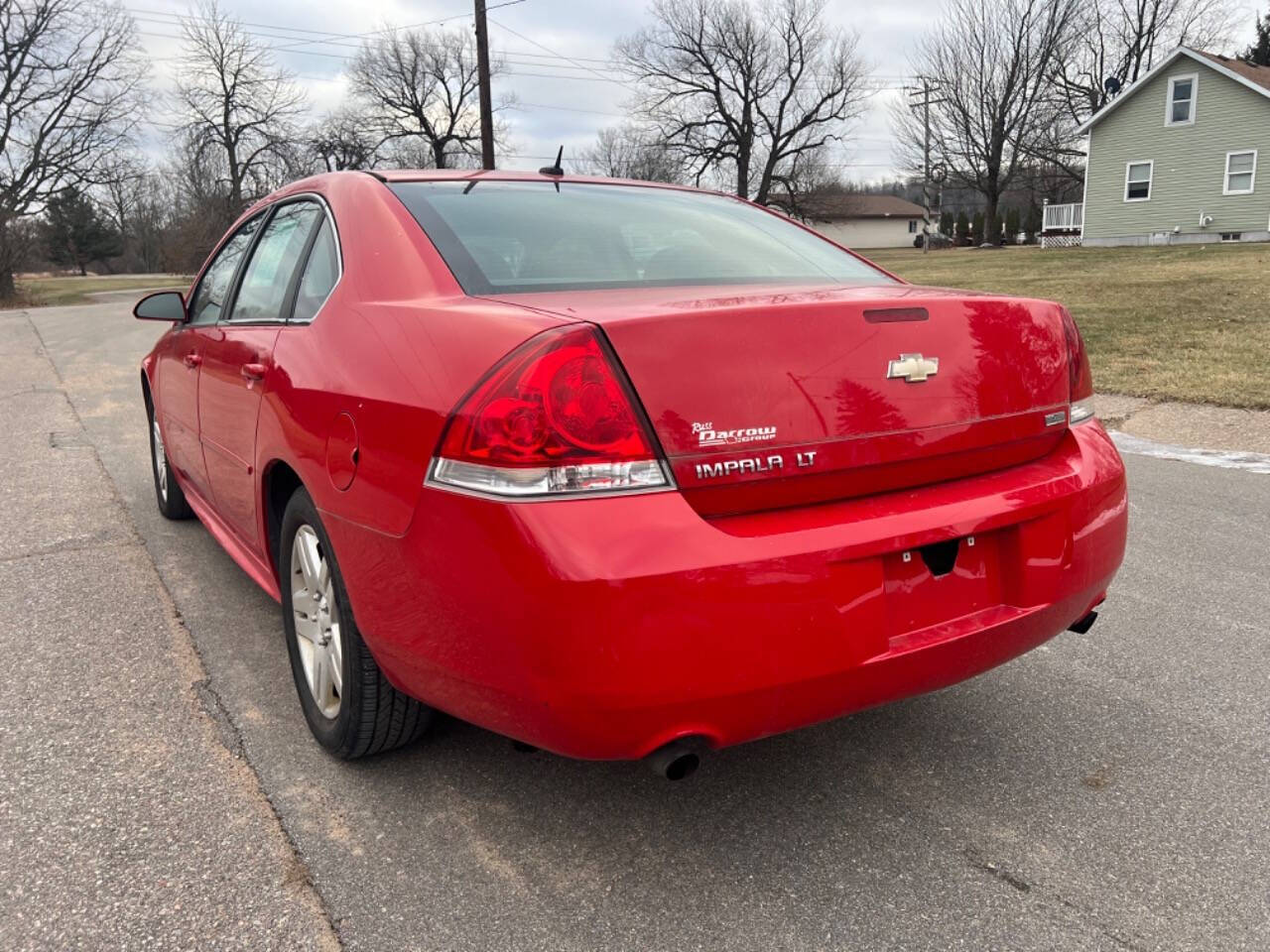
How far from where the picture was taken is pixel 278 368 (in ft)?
8.72

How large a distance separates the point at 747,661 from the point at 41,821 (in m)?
1.79

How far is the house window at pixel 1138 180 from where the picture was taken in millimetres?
32125

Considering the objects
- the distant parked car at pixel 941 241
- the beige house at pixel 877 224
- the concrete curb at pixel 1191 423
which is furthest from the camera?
the beige house at pixel 877 224

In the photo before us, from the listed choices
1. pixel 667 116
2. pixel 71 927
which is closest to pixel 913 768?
pixel 71 927

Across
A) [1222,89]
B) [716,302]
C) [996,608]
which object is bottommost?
[996,608]

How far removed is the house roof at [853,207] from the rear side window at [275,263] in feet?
173

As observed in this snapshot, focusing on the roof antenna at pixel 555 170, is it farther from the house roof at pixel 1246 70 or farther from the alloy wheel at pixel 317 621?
the house roof at pixel 1246 70

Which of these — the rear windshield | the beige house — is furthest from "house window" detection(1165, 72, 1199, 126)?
the beige house

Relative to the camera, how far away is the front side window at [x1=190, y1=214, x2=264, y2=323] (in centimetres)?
366

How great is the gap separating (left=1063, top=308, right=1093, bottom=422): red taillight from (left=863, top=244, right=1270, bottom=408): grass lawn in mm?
5820

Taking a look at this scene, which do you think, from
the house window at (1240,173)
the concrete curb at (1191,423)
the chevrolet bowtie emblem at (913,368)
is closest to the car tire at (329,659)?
the chevrolet bowtie emblem at (913,368)

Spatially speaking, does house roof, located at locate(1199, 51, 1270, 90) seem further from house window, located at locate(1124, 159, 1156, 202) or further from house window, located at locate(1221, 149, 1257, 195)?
house window, located at locate(1124, 159, 1156, 202)

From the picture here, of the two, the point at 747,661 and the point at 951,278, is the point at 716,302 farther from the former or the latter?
the point at 951,278

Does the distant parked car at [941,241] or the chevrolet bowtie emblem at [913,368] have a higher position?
the distant parked car at [941,241]
